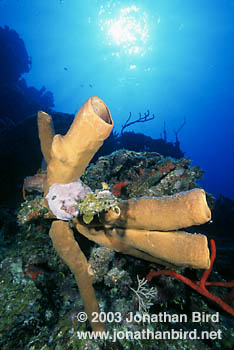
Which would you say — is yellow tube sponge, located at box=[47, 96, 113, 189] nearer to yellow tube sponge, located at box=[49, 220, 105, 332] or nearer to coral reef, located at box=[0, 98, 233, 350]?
coral reef, located at box=[0, 98, 233, 350]

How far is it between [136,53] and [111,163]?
1924 inches

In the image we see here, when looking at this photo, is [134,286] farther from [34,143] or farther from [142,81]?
[142,81]

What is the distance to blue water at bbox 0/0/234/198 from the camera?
1310 inches

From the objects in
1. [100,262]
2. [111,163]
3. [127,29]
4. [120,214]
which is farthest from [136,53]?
[120,214]

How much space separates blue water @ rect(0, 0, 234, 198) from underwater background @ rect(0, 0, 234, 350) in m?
0.30

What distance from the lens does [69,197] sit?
69.4 inches

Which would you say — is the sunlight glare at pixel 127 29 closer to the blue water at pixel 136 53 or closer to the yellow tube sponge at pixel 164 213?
the blue water at pixel 136 53

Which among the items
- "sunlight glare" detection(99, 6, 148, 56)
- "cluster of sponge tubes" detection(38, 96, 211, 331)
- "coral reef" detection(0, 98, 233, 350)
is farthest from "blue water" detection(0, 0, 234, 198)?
"cluster of sponge tubes" detection(38, 96, 211, 331)

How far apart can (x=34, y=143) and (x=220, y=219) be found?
9948mm

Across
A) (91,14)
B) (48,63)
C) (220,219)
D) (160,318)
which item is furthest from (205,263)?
(48,63)

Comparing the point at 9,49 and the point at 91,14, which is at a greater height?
the point at 91,14

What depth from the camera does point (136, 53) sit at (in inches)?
1697

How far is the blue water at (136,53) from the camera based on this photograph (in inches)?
1310

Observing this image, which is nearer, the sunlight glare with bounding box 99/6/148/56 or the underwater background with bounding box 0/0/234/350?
the underwater background with bounding box 0/0/234/350
